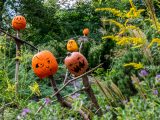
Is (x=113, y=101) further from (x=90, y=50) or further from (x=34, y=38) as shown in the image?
(x=34, y=38)

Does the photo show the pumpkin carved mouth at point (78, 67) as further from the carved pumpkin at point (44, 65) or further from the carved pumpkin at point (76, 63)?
the carved pumpkin at point (44, 65)

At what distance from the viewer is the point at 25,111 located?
8.01 feet

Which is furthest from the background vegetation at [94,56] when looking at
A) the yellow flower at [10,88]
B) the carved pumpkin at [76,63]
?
the carved pumpkin at [76,63]

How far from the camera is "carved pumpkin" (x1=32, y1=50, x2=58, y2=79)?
242 centimetres

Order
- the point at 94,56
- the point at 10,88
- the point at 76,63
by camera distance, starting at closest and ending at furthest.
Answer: the point at 76,63 < the point at 10,88 < the point at 94,56

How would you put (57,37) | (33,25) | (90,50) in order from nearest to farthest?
1. (90,50)
2. (57,37)
3. (33,25)

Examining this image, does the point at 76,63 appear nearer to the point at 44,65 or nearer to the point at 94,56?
the point at 44,65

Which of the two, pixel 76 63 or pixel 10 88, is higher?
pixel 76 63

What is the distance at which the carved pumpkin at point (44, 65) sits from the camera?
242cm

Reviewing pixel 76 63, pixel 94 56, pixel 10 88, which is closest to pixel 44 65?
pixel 76 63

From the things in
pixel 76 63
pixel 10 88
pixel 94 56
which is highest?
pixel 76 63

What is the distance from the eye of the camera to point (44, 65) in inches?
Answer: 95.7

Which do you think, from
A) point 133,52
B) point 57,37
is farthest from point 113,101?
point 57,37

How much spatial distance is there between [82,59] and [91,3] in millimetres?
8349
